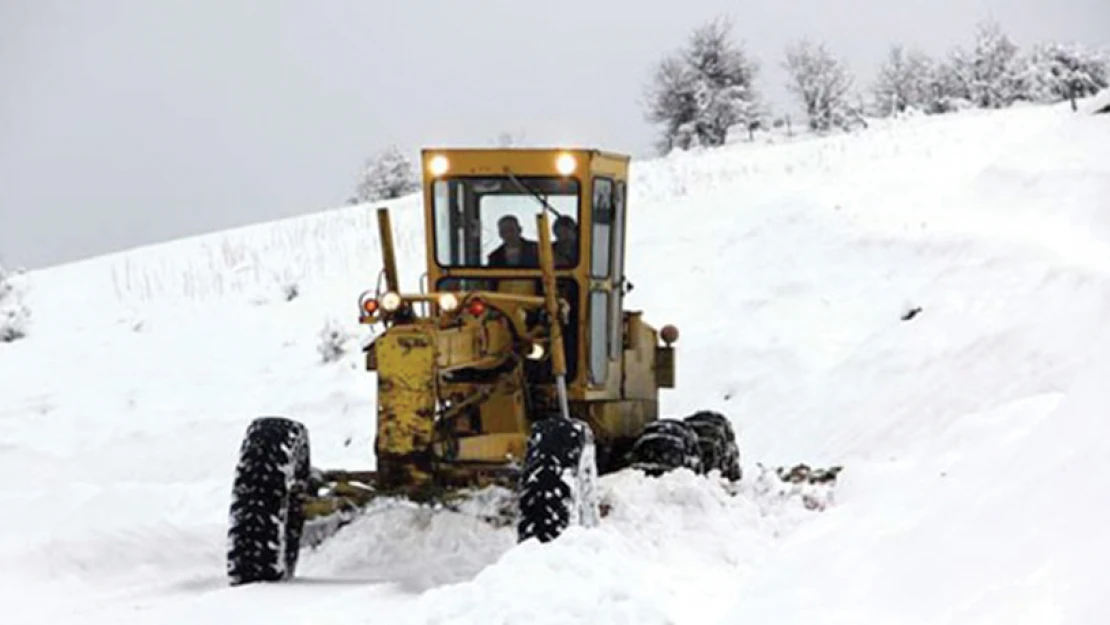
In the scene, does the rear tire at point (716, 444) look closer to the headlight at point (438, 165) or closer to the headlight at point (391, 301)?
the headlight at point (438, 165)

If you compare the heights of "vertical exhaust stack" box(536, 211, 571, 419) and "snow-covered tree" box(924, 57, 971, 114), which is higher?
"snow-covered tree" box(924, 57, 971, 114)

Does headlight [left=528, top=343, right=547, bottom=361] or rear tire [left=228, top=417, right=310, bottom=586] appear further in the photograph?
headlight [left=528, top=343, right=547, bottom=361]

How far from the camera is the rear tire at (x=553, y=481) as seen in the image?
824 centimetres

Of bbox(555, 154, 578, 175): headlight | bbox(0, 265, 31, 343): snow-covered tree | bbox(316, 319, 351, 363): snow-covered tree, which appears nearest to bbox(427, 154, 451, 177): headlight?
bbox(555, 154, 578, 175): headlight

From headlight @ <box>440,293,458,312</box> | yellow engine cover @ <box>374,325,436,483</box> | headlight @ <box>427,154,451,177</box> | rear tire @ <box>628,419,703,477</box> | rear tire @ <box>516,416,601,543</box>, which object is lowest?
rear tire @ <box>628,419,703,477</box>

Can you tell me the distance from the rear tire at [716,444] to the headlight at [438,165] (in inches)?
118

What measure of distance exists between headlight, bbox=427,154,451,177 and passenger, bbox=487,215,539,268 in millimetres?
555

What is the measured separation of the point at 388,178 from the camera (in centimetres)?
4812

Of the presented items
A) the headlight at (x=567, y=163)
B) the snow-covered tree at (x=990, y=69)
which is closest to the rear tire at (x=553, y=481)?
the headlight at (x=567, y=163)

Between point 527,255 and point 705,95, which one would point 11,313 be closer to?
point 527,255

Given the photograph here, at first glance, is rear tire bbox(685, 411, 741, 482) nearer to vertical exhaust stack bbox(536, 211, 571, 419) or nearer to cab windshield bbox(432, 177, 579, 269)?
cab windshield bbox(432, 177, 579, 269)

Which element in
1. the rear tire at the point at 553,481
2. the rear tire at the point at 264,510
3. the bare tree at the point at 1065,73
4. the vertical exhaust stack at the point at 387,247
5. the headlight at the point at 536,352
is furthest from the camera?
the bare tree at the point at 1065,73

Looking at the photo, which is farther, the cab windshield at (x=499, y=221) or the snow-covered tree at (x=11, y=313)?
the snow-covered tree at (x=11, y=313)

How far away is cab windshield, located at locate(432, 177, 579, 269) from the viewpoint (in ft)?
35.1
